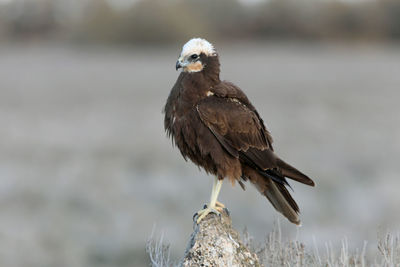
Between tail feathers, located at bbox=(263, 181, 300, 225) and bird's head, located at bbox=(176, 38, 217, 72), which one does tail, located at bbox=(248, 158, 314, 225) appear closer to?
tail feathers, located at bbox=(263, 181, 300, 225)

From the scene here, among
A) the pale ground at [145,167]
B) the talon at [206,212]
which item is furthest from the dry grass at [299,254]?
the pale ground at [145,167]

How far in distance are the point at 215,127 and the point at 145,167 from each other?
34.1 feet

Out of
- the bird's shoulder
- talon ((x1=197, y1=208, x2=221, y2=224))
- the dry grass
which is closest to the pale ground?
the dry grass

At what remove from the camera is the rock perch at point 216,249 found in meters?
3.99

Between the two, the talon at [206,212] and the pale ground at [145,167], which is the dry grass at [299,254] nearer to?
the talon at [206,212]

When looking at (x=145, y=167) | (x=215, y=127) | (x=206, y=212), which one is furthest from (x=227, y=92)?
(x=145, y=167)

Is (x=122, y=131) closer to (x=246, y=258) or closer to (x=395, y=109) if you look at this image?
(x=395, y=109)

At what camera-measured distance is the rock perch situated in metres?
3.99

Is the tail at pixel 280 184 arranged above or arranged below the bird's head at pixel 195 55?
below

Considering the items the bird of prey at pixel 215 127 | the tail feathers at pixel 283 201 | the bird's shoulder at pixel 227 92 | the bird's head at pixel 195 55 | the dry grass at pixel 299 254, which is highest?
the bird's head at pixel 195 55

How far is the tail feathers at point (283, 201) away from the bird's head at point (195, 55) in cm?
96

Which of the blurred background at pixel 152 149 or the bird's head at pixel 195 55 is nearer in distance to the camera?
the bird's head at pixel 195 55

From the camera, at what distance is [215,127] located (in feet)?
14.6

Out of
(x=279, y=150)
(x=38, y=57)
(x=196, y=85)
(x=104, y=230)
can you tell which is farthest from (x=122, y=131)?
(x=38, y=57)
